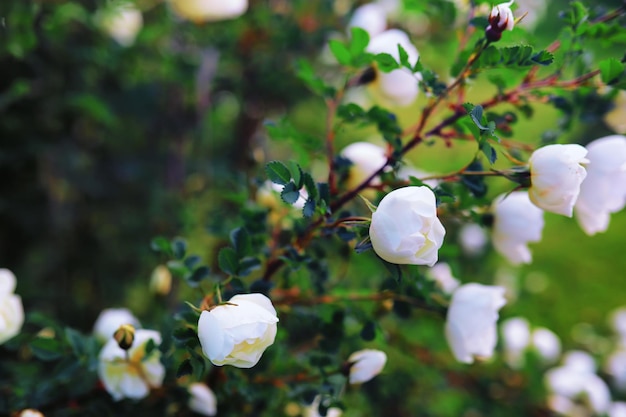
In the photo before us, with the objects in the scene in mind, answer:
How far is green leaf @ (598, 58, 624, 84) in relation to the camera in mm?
539

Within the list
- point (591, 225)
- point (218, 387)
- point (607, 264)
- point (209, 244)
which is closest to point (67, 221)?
point (209, 244)

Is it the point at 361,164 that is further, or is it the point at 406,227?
the point at 361,164

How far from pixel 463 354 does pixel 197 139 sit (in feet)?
3.37

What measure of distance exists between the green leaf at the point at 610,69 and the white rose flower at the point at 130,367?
0.53 metres

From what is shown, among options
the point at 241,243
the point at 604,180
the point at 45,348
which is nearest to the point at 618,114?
the point at 604,180

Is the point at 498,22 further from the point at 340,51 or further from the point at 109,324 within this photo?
the point at 109,324

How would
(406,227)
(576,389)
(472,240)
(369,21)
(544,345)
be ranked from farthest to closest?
1. (472,240)
2. (544,345)
3. (576,389)
4. (369,21)
5. (406,227)

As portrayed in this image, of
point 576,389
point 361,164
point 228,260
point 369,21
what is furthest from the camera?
point 576,389

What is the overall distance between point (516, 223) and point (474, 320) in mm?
120

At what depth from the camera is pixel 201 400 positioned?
0.63 meters

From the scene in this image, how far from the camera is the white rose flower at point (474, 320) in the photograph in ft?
1.96

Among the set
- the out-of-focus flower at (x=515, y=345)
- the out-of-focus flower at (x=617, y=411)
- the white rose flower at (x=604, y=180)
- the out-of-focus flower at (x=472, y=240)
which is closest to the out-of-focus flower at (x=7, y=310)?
the white rose flower at (x=604, y=180)

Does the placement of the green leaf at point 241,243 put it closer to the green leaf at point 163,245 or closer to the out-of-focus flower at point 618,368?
the green leaf at point 163,245

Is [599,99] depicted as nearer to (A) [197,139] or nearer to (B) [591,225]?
(B) [591,225]
